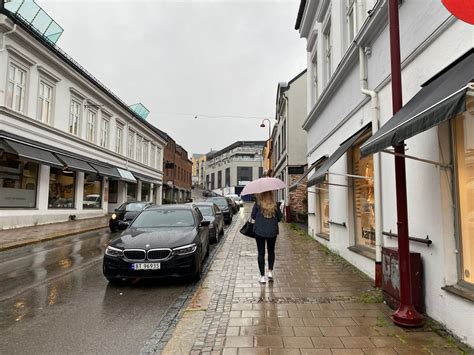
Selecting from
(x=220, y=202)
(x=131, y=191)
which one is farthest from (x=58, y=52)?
(x=131, y=191)

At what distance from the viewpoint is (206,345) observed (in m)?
3.79

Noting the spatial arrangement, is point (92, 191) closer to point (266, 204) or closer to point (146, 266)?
point (146, 266)

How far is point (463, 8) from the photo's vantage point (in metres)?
2.71

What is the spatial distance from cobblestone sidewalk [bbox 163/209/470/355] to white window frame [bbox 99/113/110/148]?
867 inches

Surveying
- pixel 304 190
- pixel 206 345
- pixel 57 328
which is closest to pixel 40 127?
pixel 304 190

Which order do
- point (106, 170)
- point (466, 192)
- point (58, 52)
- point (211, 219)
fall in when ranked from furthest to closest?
point (106, 170) < point (58, 52) < point (211, 219) < point (466, 192)

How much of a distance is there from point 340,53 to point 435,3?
474 cm

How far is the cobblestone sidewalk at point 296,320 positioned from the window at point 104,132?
22.0 metres

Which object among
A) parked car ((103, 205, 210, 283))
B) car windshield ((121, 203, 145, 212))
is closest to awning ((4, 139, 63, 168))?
car windshield ((121, 203, 145, 212))

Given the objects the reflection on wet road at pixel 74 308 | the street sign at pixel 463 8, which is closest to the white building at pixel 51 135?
the reflection on wet road at pixel 74 308

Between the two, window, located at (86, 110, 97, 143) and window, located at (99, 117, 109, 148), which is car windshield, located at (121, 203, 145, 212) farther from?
window, located at (99, 117, 109, 148)

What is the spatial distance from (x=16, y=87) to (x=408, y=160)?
17.4m

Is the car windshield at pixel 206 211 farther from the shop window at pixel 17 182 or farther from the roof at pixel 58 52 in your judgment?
the roof at pixel 58 52

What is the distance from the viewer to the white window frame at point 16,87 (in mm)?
16125
